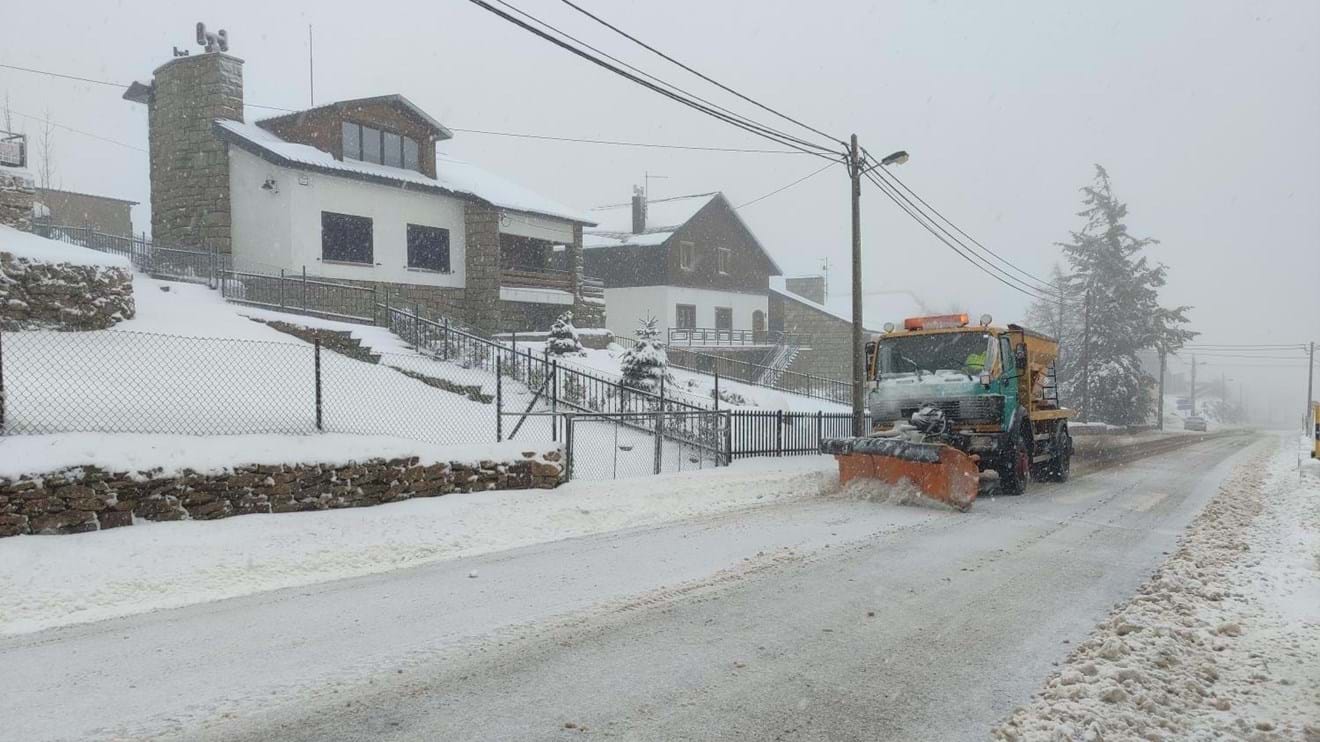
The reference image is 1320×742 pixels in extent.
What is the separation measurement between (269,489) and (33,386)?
3671mm

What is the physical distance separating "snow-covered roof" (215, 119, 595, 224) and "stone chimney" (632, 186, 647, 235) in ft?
33.8

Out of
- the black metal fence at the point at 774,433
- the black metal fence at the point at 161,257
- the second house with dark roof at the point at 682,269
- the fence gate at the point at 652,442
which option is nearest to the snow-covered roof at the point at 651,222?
the second house with dark roof at the point at 682,269

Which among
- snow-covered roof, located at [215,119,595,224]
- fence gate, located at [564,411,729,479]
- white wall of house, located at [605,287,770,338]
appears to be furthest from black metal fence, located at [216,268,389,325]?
white wall of house, located at [605,287,770,338]

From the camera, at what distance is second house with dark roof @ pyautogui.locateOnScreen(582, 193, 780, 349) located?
40.9 meters

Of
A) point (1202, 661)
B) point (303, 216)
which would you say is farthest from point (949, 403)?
point (303, 216)

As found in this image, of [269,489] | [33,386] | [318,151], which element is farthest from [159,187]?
[269,489]

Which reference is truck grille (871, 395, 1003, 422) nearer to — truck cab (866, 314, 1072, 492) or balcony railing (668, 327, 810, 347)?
truck cab (866, 314, 1072, 492)

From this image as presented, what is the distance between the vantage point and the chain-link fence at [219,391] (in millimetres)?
9156

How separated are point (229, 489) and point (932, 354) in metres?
10.1

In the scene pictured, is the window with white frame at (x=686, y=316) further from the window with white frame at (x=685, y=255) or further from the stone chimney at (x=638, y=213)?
the stone chimney at (x=638, y=213)

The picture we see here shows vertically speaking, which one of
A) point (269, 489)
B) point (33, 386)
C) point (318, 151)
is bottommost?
point (269, 489)

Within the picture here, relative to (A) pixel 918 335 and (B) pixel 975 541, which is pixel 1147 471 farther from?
(B) pixel 975 541

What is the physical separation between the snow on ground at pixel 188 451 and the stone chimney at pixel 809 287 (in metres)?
55.7

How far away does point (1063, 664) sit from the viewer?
15.8ft
